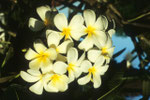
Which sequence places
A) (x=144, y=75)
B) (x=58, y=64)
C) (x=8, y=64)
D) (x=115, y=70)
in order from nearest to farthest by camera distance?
(x=58, y=64), (x=8, y=64), (x=115, y=70), (x=144, y=75)

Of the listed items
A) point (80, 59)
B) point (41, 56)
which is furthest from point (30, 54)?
point (80, 59)

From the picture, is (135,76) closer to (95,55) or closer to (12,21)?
(95,55)

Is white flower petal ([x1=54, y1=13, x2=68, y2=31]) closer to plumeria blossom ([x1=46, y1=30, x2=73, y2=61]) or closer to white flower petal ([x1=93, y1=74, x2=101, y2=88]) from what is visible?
plumeria blossom ([x1=46, y1=30, x2=73, y2=61])

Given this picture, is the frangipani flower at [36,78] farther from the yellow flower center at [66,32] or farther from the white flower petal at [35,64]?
the yellow flower center at [66,32]

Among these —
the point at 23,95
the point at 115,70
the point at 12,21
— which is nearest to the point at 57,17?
the point at 23,95

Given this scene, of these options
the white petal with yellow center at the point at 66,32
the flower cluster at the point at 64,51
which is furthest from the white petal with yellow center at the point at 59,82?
the white petal with yellow center at the point at 66,32

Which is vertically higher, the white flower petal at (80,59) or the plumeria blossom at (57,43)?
the plumeria blossom at (57,43)

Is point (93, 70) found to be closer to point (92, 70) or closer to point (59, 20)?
point (92, 70)
